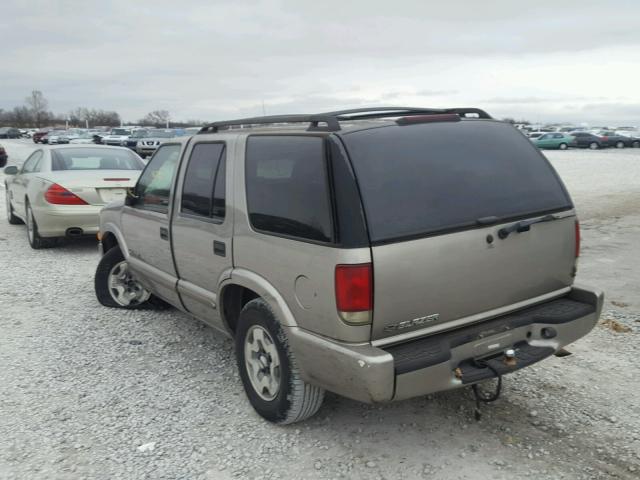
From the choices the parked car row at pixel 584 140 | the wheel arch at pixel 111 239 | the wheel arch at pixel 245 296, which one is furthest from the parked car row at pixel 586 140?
the wheel arch at pixel 245 296

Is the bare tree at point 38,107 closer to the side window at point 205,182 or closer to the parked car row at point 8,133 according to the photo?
the parked car row at point 8,133

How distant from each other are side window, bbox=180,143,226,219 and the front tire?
0.75 m

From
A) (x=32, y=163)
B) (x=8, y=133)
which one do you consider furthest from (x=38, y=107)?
(x=32, y=163)

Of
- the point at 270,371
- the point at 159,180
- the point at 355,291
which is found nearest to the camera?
the point at 355,291

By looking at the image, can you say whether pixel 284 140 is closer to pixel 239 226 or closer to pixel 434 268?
pixel 239 226

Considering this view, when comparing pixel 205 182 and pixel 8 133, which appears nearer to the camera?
pixel 205 182

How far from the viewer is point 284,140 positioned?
11.5 feet

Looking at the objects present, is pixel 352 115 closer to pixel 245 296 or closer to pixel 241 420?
pixel 245 296

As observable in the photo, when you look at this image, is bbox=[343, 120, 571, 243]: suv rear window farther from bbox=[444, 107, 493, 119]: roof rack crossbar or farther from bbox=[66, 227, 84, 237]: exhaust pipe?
bbox=[66, 227, 84, 237]: exhaust pipe

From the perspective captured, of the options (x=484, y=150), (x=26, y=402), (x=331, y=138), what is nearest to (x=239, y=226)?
(x=331, y=138)

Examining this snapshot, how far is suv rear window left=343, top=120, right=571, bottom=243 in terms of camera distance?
3.03 meters

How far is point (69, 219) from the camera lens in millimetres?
8141

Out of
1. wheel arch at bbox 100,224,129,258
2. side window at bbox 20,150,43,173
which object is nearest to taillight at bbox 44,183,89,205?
side window at bbox 20,150,43,173

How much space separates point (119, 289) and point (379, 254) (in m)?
3.86
